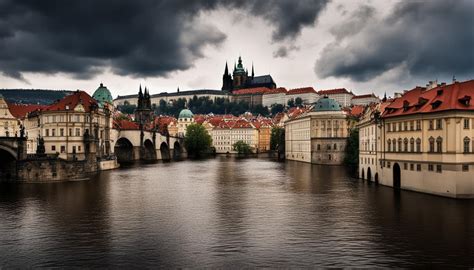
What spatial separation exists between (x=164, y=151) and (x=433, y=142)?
126453 mm

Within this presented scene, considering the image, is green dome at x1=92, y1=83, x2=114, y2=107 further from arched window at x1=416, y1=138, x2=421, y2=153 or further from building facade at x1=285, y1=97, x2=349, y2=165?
arched window at x1=416, y1=138, x2=421, y2=153

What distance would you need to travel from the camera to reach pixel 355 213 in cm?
4069

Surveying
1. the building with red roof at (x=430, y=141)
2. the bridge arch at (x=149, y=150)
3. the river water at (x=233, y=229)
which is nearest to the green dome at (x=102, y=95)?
the bridge arch at (x=149, y=150)

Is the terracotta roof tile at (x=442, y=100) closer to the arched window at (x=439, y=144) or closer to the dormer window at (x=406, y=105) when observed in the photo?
the dormer window at (x=406, y=105)

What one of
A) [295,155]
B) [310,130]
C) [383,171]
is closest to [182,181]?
[383,171]

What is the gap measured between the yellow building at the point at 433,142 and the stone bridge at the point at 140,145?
279 feet

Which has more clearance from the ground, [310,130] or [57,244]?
[310,130]

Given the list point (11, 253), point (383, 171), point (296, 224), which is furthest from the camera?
point (383, 171)

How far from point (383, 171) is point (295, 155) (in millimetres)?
82581

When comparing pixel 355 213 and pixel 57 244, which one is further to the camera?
pixel 355 213

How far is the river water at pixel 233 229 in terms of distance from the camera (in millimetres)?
26672

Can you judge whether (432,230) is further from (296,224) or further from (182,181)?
(182,181)

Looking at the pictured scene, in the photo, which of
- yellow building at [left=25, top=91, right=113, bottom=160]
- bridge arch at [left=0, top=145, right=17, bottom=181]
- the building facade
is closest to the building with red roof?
bridge arch at [left=0, top=145, right=17, bottom=181]

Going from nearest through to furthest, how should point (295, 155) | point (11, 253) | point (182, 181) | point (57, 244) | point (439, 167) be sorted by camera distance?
point (11, 253), point (57, 244), point (439, 167), point (182, 181), point (295, 155)
